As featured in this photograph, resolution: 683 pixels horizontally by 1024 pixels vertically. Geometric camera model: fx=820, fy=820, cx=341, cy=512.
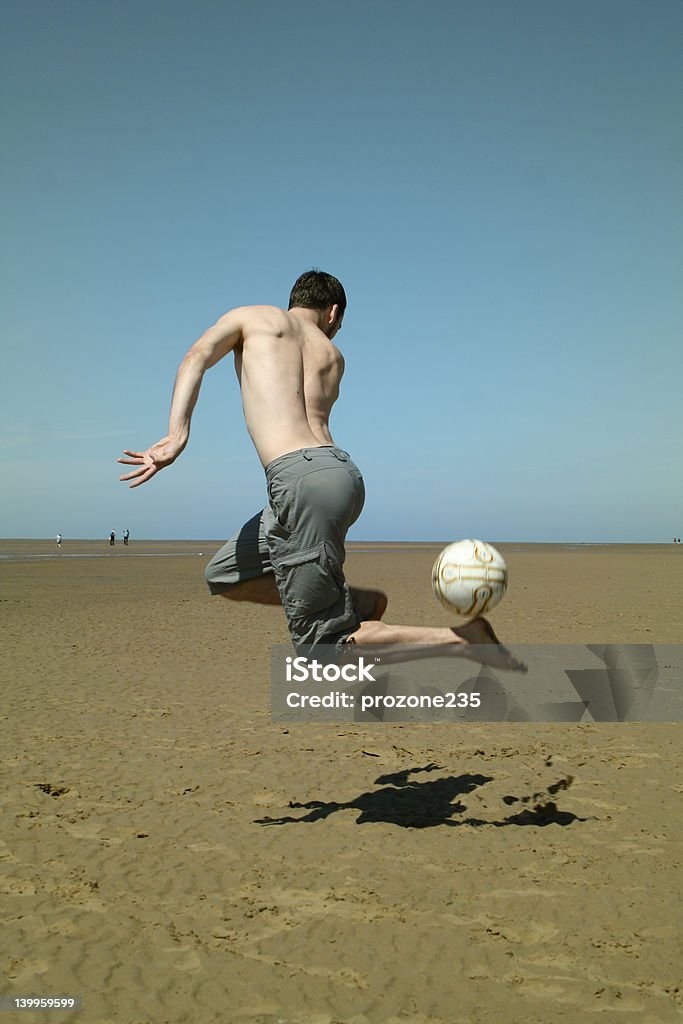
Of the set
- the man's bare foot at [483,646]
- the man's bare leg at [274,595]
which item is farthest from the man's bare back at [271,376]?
the man's bare foot at [483,646]

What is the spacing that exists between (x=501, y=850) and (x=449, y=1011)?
5.16 feet

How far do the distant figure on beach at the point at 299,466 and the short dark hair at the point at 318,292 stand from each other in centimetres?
20

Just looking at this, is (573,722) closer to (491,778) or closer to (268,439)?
(491,778)

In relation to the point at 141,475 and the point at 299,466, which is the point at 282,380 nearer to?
the point at 299,466

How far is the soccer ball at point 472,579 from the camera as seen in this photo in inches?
157

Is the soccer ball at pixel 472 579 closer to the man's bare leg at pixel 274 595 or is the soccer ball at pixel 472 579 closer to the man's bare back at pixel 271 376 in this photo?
the man's bare leg at pixel 274 595

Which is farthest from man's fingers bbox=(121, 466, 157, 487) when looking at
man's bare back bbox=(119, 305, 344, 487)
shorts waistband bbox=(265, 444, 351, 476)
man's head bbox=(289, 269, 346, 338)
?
man's head bbox=(289, 269, 346, 338)

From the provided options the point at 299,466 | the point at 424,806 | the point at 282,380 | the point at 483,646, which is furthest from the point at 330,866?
the point at 282,380

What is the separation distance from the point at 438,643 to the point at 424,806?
6.61 ft

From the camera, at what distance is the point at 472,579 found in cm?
398

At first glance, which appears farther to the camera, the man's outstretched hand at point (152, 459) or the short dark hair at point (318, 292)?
the short dark hair at point (318, 292)

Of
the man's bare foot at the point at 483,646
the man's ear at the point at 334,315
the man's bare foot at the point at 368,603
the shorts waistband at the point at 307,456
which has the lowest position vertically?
the man's bare foot at the point at 483,646

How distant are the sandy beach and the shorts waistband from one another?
2019mm

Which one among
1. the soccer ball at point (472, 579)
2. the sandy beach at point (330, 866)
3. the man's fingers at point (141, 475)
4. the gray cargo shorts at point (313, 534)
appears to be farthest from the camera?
the soccer ball at point (472, 579)
